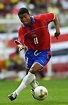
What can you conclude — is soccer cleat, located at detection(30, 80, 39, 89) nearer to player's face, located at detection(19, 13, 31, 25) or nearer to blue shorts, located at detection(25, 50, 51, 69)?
blue shorts, located at detection(25, 50, 51, 69)

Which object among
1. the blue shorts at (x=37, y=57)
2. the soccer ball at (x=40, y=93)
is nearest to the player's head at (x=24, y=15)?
the blue shorts at (x=37, y=57)

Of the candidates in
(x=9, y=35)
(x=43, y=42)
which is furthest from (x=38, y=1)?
(x=43, y=42)

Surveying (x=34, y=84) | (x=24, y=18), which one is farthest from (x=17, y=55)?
(x=24, y=18)

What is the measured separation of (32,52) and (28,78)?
0.76 meters

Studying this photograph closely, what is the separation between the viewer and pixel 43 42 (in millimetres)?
10883

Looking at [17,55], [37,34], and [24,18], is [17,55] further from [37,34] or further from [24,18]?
[24,18]

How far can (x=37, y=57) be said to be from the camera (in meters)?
10.8

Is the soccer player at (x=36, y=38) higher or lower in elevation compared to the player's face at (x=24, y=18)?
lower

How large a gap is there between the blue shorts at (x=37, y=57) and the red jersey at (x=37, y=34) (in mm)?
90

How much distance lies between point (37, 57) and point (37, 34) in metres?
0.50

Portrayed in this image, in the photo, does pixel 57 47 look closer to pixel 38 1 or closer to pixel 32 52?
pixel 38 1

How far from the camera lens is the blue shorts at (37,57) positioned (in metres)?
10.6

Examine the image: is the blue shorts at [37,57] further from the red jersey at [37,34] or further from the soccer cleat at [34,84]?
the soccer cleat at [34,84]

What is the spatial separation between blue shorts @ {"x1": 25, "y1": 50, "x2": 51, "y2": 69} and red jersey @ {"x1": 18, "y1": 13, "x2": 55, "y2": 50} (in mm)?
90
